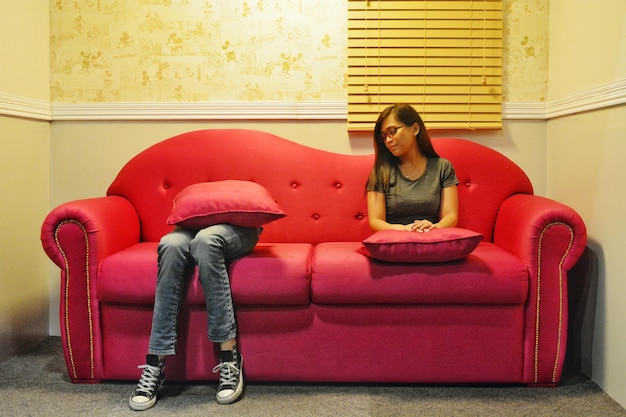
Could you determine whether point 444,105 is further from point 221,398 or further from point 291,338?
point 221,398

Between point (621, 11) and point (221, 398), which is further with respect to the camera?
point (621, 11)

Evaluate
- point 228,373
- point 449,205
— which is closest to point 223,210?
point 228,373

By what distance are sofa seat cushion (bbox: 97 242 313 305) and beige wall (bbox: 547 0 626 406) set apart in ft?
3.78

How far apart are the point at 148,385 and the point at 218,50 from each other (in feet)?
5.66

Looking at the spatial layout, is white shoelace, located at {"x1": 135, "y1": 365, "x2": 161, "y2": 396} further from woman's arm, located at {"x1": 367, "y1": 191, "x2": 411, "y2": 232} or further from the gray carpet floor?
woman's arm, located at {"x1": 367, "y1": 191, "x2": 411, "y2": 232}

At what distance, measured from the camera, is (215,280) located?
6.94 feet

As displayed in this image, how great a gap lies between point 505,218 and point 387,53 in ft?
3.41

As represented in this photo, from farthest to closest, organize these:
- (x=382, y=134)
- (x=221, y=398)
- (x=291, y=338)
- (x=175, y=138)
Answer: (x=175, y=138)
(x=382, y=134)
(x=291, y=338)
(x=221, y=398)

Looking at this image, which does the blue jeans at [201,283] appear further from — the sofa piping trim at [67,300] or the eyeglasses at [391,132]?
the eyeglasses at [391,132]

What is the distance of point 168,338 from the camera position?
2115mm

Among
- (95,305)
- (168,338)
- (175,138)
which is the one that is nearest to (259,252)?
(168,338)

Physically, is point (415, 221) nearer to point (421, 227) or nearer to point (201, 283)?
point (421, 227)

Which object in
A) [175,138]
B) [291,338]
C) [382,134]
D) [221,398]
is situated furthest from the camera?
[175,138]

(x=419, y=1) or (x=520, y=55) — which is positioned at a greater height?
(x=419, y=1)
